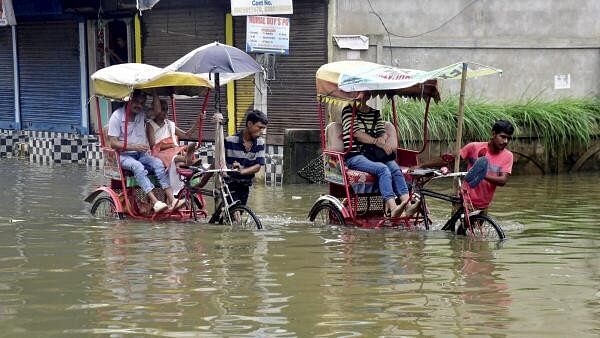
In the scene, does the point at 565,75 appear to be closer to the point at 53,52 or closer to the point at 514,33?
the point at 514,33

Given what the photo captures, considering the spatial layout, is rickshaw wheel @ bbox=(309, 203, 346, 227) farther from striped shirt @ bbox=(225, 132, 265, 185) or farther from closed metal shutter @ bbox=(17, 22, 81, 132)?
closed metal shutter @ bbox=(17, 22, 81, 132)

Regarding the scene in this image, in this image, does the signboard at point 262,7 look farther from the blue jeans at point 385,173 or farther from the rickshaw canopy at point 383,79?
the blue jeans at point 385,173

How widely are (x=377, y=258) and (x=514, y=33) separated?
9.97 meters

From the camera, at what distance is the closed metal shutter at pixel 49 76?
851 inches

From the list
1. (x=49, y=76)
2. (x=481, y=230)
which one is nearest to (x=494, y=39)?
(x=481, y=230)

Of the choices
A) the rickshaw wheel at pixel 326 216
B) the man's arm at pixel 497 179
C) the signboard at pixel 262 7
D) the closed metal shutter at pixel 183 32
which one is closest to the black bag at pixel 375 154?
the rickshaw wheel at pixel 326 216

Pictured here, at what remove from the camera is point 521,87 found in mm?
18984

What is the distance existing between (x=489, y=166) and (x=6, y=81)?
14639 mm

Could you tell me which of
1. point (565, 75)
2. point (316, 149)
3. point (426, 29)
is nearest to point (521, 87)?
point (565, 75)

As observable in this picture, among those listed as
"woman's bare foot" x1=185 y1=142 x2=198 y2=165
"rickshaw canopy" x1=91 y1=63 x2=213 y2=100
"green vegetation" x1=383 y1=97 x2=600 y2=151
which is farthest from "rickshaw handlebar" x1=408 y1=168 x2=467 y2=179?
"green vegetation" x1=383 y1=97 x2=600 y2=151

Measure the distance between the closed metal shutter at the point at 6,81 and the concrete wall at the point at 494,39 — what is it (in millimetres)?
8654

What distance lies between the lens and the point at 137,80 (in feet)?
39.7

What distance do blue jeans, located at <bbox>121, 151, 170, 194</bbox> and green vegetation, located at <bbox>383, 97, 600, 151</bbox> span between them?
5.51m

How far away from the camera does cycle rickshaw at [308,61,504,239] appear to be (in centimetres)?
1097
